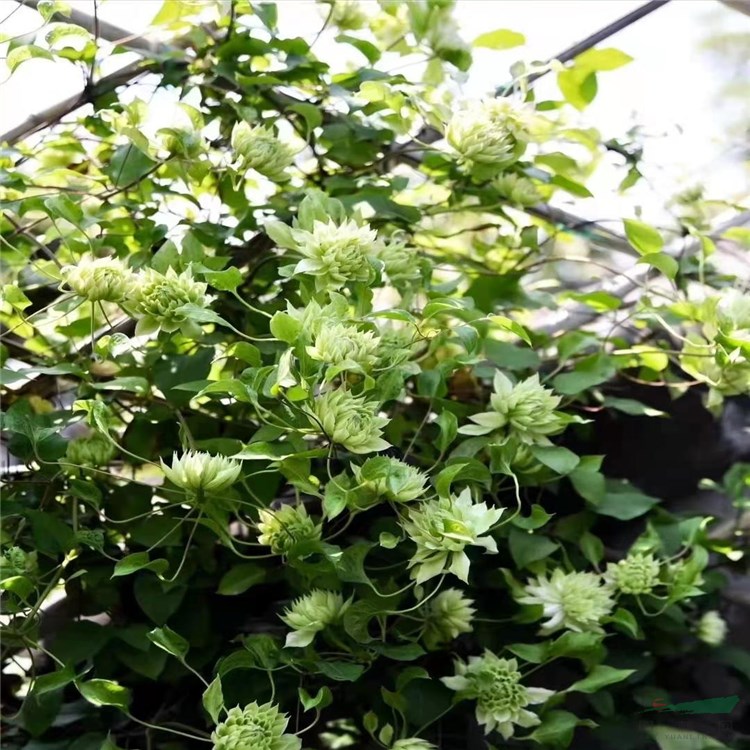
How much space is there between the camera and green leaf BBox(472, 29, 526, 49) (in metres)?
Result: 0.92

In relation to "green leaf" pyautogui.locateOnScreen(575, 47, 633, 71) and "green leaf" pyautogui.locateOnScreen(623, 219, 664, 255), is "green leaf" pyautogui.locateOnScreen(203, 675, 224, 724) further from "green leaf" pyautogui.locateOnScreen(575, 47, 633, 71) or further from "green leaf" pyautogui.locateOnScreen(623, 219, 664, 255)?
"green leaf" pyautogui.locateOnScreen(575, 47, 633, 71)

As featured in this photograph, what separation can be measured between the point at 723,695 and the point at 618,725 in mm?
139

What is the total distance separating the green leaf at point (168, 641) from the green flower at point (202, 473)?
0.37 ft

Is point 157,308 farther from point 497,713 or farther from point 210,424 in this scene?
point 497,713

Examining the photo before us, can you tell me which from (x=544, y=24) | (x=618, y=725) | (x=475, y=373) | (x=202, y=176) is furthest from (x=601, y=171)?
(x=618, y=725)

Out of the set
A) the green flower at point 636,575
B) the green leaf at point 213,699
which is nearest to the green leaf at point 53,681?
the green leaf at point 213,699

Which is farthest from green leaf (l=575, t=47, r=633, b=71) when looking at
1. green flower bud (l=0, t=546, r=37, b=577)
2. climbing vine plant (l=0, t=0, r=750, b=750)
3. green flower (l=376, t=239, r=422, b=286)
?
green flower bud (l=0, t=546, r=37, b=577)

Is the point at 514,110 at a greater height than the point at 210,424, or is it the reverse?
the point at 514,110

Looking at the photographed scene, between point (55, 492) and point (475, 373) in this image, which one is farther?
point (475, 373)

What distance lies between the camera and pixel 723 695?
92 cm

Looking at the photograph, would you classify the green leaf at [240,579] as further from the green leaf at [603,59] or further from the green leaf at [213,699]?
the green leaf at [603,59]

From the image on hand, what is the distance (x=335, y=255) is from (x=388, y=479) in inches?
7.1

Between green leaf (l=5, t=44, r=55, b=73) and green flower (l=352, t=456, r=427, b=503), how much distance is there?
47cm

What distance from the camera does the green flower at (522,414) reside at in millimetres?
742
